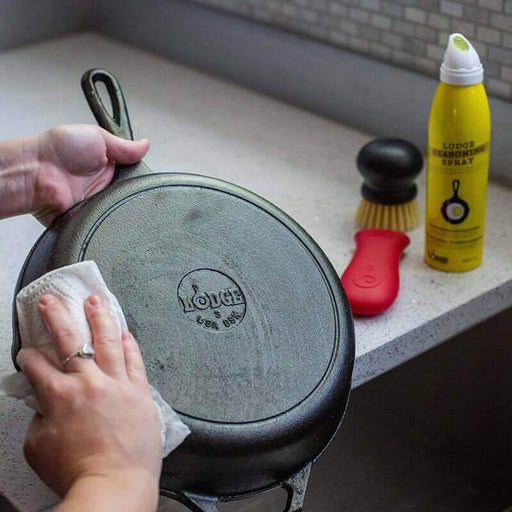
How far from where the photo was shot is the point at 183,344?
83 cm

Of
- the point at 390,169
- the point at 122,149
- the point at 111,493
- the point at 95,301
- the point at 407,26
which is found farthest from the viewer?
the point at 407,26

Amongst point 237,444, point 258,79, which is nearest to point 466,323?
point 237,444

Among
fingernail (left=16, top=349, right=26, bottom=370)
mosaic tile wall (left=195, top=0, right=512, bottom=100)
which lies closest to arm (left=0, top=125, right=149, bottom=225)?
fingernail (left=16, top=349, right=26, bottom=370)

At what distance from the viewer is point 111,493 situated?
662 millimetres

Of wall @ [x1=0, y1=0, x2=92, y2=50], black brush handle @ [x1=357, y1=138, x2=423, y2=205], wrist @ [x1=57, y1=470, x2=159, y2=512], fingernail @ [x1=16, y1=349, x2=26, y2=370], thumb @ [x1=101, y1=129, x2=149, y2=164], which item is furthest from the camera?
wall @ [x1=0, y1=0, x2=92, y2=50]

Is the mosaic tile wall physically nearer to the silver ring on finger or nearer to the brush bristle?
the brush bristle

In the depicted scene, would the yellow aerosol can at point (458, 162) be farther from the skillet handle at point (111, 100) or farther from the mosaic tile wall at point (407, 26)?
the skillet handle at point (111, 100)

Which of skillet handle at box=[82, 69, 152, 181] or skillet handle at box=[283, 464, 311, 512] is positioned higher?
skillet handle at box=[82, 69, 152, 181]

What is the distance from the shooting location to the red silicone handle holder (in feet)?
3.37

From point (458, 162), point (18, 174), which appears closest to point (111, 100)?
point (18, 174)

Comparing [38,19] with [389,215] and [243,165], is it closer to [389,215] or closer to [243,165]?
[243,165]

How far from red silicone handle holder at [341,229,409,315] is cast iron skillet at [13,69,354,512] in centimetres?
9

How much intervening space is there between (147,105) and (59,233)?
2.61ft

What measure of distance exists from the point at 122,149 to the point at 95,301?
10.4 inches
